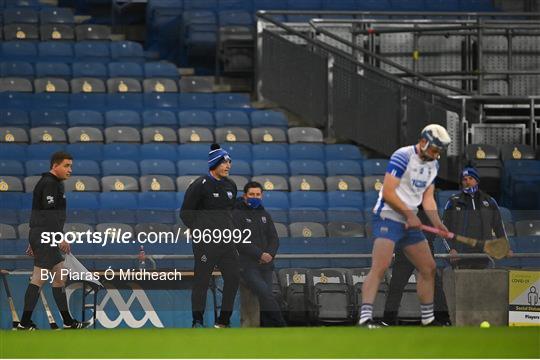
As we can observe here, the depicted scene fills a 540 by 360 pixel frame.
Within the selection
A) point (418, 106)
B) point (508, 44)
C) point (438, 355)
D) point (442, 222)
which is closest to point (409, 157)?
point (442, 222)

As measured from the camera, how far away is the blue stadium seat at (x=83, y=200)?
19.4 m

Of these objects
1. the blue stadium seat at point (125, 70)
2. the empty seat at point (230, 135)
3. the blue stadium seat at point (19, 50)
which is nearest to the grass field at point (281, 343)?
the empty seat at point (230, 135)

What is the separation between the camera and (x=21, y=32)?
2417cm

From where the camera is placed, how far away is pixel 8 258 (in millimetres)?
14766

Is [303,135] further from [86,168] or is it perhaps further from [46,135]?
[46,135]

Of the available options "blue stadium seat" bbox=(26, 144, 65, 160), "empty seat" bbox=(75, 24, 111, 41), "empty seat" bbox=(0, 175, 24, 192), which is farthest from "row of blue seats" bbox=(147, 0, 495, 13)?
"empty seat" bbox=(0, 175, 24, 192)

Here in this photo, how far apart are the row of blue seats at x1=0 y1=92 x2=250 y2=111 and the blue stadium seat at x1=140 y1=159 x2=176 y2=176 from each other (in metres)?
1.99

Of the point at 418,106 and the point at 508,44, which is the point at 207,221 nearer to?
the point at 418,106

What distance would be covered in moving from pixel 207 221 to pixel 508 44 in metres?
9.96

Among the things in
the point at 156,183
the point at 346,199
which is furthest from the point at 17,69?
the point at 346,199

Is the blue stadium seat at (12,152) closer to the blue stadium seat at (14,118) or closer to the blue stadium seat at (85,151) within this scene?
the blue stadium seat at (85,151)

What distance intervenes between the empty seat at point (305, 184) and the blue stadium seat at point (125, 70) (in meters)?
3.83

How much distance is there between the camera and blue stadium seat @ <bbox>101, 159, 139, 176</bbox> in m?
20.6

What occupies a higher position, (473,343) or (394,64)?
(394,64)
